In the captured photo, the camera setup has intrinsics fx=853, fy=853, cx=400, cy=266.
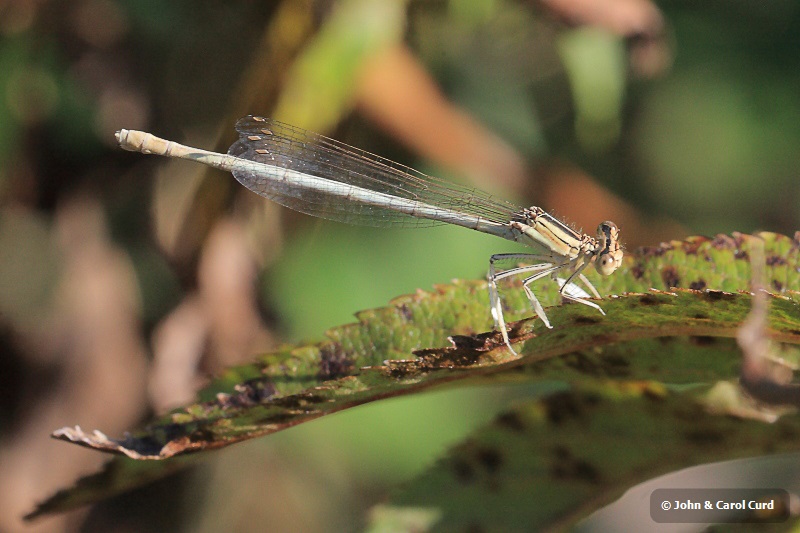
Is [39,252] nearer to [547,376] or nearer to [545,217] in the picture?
[545,217]

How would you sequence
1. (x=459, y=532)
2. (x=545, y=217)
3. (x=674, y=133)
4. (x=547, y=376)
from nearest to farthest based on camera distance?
(x=547, y=376) → (x=459, y=532) → (x=545, y=217) → (x=674, y=133)

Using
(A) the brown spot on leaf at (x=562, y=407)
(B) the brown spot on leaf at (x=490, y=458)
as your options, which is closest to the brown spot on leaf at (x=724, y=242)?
(A) the brown spot on leaf at (x=562, y=407)

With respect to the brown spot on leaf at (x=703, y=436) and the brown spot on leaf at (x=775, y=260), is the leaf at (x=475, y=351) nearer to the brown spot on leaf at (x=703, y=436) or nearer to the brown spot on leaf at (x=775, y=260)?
the brown spot on leaf at (x=775, y=260)

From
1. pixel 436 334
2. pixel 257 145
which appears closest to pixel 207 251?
pixel 257 145

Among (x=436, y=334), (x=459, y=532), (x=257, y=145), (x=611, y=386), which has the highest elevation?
(x=257, y=145)

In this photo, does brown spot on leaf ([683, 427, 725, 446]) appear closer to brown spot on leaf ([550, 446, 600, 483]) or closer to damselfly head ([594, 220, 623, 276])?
brown spot on leaf ([550, 446, 600, 483])

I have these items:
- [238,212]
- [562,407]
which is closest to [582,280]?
[562,407]

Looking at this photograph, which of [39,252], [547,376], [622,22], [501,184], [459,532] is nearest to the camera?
[547,376]
